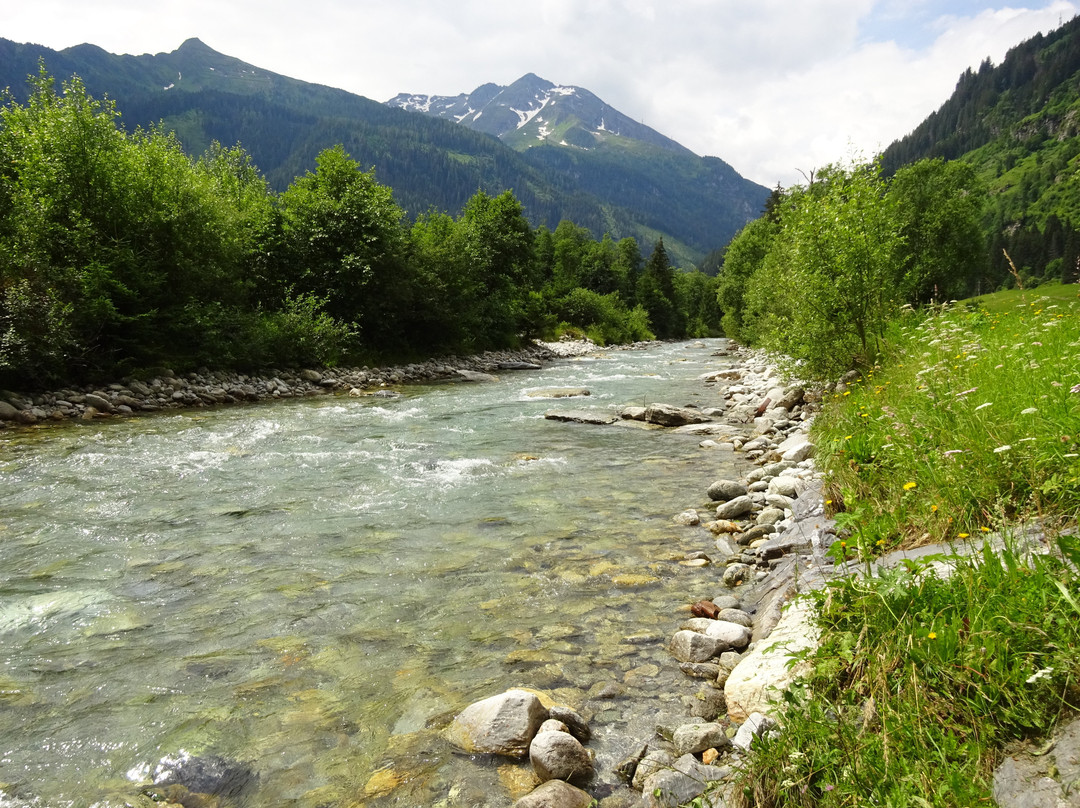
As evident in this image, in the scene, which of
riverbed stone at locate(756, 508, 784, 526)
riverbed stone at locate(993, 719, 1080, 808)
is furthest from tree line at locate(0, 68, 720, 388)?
riverbed stone at locate(993, 719, 1080, 808)

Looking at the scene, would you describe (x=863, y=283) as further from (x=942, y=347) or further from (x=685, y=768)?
(x=685, y=768)

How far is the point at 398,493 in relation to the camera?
30.6 ft

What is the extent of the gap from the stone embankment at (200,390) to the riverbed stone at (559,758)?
16.5m

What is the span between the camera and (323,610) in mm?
5465

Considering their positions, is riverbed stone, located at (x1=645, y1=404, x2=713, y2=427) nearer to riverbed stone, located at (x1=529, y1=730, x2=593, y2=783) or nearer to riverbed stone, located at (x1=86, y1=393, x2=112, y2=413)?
riverbed stone, located at (x1=529, y1=730, x2=593, y2=783)

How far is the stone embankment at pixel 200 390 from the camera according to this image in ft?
49.0

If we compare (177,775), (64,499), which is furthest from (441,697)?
(64,499)

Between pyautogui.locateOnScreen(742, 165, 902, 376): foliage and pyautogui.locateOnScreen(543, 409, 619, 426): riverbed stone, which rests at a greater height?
pyautogui.locateOnScreen(742, 165, 902, 376): foliage

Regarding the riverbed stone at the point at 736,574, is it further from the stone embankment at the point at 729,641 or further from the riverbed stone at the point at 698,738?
the riverbed stone at the point at 698,738

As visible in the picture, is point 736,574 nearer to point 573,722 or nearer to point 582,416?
point 573,722

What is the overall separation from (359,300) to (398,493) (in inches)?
937

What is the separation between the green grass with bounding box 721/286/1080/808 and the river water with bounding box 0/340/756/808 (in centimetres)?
136

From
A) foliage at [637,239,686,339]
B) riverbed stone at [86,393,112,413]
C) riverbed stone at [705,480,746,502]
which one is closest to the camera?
riverbed stone at [705,480,746,502]

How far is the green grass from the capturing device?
220cm
